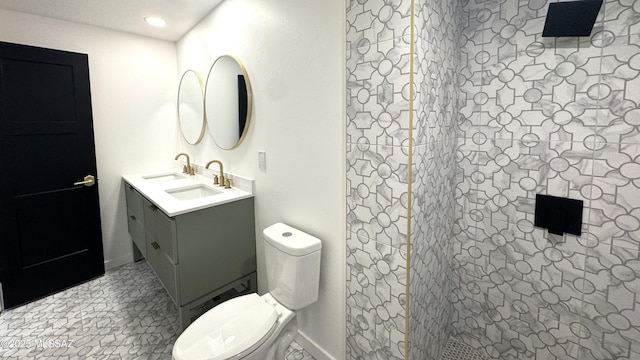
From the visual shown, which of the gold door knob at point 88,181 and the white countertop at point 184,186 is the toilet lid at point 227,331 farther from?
the gold door knob at point 88,181

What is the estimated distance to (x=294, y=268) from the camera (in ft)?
4.98

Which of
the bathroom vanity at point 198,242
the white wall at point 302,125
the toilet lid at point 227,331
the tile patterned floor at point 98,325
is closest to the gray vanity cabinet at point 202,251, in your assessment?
the bathroom vanity at point 198,242

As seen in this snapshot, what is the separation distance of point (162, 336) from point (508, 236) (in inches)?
85.8

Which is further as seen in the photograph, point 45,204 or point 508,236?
point 45,204

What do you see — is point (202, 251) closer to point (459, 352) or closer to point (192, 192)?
point (192, 192)

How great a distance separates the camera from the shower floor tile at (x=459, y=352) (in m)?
1.71

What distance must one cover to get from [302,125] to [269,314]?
989mm

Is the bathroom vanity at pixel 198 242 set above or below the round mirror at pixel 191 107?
below

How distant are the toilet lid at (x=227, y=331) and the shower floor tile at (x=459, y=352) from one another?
1.06 meters

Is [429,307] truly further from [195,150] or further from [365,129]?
[195,150]

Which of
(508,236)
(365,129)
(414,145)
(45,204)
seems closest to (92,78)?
(45,204)

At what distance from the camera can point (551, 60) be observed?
1.29 metres

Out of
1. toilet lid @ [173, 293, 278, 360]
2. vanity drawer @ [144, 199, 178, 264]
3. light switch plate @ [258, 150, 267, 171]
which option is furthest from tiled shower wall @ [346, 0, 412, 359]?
vanity drawer @ [144, 199, 178, 264]

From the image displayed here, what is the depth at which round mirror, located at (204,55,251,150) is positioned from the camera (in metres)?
2.06
